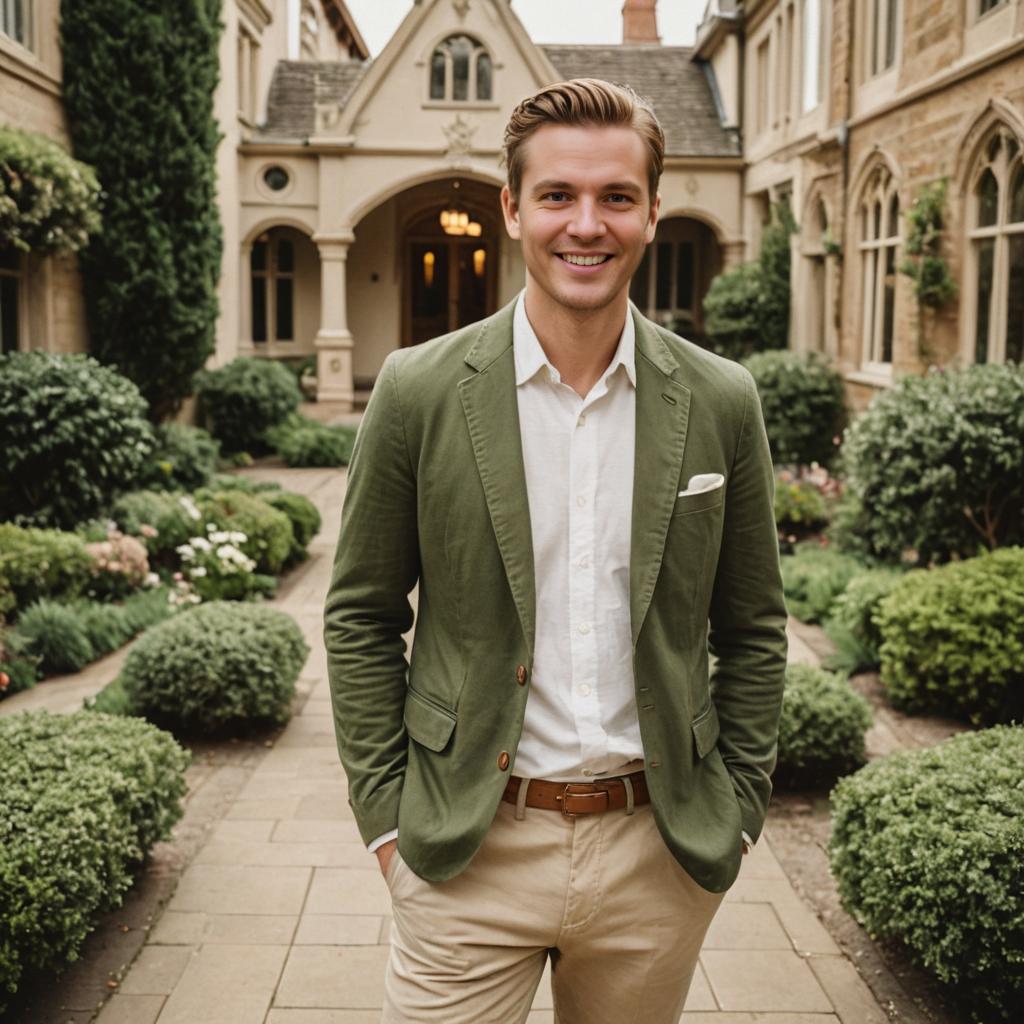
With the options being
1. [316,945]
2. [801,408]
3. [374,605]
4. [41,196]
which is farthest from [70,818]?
[801,408]

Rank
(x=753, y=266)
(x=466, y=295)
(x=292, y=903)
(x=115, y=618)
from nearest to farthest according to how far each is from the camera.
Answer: (x=292, y=903) → (x=115, y=618) → (x=753, y=266) → (x=466, y=295)

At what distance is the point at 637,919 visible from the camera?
2066mm

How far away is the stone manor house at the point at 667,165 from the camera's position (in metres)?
11.0

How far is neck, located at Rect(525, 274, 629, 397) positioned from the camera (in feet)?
6.82

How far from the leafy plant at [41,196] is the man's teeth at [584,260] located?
9.25 metres

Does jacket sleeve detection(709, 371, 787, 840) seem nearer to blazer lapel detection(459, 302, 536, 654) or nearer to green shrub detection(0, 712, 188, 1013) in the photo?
blazer lapel detection(459, 302, 536, 654)

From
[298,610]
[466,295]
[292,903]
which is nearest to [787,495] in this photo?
[298,610]

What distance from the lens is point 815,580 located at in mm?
8680

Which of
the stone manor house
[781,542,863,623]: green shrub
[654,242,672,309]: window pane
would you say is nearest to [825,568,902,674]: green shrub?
[781,542,863,623]: green shrub

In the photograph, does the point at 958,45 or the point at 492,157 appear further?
the point at 492,157

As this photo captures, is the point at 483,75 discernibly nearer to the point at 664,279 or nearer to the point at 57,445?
the point at 664,279

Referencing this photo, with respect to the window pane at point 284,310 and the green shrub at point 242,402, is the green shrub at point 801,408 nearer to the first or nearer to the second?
the green shrub at point 242,402

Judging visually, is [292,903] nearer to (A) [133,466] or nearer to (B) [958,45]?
(A) [133,466]

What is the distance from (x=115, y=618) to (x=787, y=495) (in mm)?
Answer: 6270
